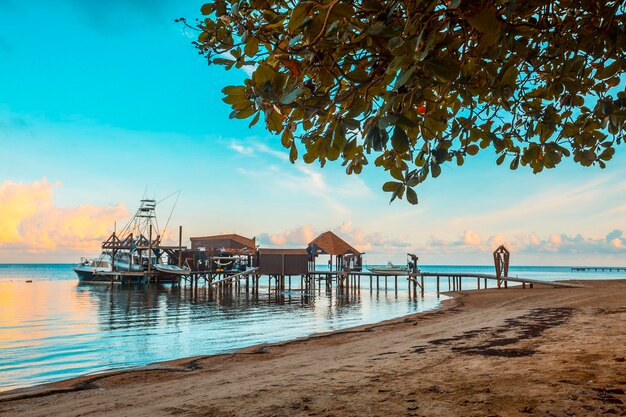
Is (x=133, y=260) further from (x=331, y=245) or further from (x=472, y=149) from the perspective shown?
(x=472, y=149)

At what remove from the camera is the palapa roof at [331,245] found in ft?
161

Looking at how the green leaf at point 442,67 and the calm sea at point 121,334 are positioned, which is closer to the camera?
the green leaf at point 442,67

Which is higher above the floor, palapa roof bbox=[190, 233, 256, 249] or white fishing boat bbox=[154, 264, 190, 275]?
palapa roof bbox=[190, 233, 256, 249]

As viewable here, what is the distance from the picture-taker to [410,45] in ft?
6.57

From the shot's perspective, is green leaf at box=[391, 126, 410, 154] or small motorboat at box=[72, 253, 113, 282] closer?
green leaf at box=[391, 126, 410, 154]

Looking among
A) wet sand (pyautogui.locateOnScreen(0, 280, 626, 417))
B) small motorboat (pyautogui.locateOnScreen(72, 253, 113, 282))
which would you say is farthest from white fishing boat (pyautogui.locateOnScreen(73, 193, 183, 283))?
wet sand (pyautogui.locateOnScreen(0, 280, 626, 417))

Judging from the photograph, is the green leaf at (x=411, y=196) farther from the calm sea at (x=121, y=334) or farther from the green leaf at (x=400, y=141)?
the calm sea at (x=121, y=334)

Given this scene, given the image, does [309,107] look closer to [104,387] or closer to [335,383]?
[335,383]

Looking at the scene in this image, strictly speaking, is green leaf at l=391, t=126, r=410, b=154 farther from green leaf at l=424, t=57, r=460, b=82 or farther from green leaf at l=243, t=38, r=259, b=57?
green leaf at l=243, t=38, r=259, b=57

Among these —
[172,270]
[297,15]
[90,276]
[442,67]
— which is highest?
[297,15]

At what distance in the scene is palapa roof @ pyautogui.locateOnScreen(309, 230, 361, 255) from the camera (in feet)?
161

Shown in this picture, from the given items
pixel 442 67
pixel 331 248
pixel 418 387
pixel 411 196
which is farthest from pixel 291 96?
pixel 331 248

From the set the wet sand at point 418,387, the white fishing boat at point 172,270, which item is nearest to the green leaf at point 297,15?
the wet sand at point 418,387

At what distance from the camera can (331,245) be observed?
49.6 meters
